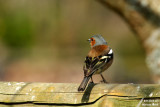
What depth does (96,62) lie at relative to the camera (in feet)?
11.9

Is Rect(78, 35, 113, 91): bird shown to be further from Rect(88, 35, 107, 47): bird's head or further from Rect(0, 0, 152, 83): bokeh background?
Rect(0, 0, 152, 83): bokeh background

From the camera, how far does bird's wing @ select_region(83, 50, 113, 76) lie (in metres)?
3.37

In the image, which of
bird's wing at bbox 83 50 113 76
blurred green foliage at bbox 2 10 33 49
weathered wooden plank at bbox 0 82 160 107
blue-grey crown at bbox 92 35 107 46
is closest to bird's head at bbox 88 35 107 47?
blue-grey crown at bbox 92 35 107 46

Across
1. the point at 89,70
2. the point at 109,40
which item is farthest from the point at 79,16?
the point at 89,70

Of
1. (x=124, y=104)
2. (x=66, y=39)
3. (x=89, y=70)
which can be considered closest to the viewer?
(x=124, y=104)

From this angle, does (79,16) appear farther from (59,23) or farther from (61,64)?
(61,64)

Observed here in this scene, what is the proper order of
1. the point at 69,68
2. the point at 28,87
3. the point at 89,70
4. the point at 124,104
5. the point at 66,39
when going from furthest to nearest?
the point at 66,39 → the point at 69,68 → the point at 89,70 → the point at 28,87 → the point at 124,104

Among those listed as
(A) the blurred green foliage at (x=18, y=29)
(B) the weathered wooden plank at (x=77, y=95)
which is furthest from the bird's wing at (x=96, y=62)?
(A) the blurred green foliage at (x=18, y=29)

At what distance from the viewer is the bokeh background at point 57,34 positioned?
973 centimetres

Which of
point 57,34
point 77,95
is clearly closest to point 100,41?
point 77,95

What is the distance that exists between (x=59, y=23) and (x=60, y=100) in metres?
7.71

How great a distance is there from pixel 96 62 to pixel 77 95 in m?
1.25

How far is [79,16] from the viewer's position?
9914 mm

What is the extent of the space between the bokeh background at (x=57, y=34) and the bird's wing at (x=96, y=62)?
5537mm
